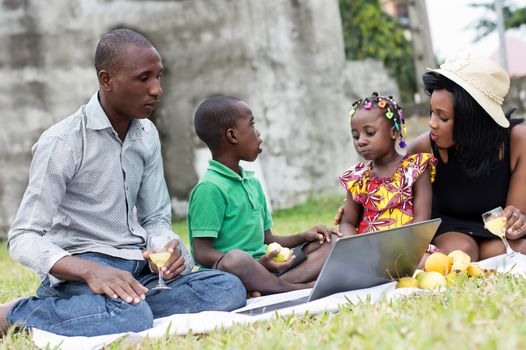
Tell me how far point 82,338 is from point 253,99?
9.09 m

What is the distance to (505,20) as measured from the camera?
93.6 feet

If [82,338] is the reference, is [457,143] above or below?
above

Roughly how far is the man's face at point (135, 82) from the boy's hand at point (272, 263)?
1.04 meters

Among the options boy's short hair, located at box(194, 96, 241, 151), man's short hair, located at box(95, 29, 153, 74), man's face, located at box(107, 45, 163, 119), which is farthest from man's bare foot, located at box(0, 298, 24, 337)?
boy's short hair, located at box(194, 96, 241, 151)

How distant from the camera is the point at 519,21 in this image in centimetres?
2809

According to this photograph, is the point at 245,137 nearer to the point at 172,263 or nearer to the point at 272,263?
the point at 272,263

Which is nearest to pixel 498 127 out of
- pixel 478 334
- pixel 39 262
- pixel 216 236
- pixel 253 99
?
pixel 216 236

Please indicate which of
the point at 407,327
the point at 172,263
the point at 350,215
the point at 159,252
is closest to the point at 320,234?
the point at 350,215

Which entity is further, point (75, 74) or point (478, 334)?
point (75, 74)

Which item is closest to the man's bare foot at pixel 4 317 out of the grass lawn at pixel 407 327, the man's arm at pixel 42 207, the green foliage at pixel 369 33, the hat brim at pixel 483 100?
the grass lawn at pixel 407 327

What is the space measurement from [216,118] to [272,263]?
1101 millimetres

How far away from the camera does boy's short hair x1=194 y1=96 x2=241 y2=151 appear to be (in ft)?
16.0

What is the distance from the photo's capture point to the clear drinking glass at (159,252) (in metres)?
3.64

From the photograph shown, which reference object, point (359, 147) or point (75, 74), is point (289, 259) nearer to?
point (359, 147)
